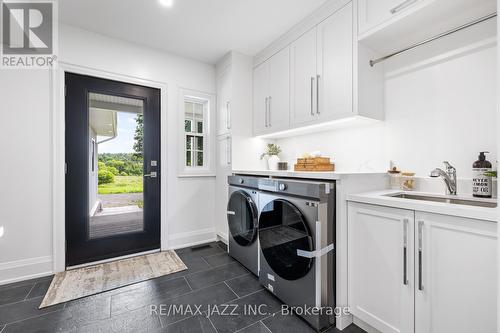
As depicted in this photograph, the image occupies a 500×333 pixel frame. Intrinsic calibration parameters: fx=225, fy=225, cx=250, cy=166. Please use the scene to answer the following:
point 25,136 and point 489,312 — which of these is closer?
point 489,312

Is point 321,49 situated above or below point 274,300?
above

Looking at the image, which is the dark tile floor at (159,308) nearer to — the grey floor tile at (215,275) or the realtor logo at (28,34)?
the grey floor tile at (215,275)

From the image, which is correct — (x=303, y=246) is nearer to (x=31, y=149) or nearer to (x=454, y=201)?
(x=454, y=201)

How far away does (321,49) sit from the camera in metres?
2.09

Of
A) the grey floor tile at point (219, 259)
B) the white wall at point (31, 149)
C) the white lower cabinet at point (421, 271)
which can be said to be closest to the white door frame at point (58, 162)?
the white wall at point (31, 149)

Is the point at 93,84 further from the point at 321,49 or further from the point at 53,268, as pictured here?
the point at 321,49

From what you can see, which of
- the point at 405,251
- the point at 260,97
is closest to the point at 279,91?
the point at 260,97

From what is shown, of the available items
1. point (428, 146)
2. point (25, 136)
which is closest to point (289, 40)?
point (428, 146)

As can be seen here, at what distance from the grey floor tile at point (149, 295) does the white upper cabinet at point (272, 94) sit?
1.90 meters

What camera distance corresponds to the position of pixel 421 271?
3.91 ft

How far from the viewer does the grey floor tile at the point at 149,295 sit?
1.74 meters

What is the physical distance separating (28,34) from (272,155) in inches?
109

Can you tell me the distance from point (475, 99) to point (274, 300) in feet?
6.82

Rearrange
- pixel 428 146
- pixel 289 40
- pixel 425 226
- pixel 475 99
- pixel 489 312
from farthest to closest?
pixel 289 40 → pixel 428 146 → pixel 475 99 → pixel 425 226 → pixel 489 312
